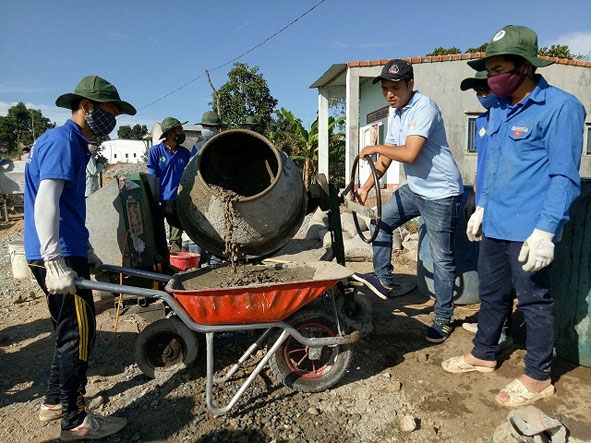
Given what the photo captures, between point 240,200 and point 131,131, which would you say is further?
point 131,131

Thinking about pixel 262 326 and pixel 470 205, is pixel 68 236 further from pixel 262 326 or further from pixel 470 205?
pixel 470 205

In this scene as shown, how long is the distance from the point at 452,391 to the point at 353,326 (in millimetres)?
698

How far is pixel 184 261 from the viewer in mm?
4156

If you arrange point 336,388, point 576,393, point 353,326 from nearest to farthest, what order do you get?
point 576,393 < point 336,388 < point 353,326

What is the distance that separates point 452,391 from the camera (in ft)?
8.28

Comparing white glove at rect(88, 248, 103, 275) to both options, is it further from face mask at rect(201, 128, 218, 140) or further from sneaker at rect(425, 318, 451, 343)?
face mask at rect(201, 128, 218, 140)

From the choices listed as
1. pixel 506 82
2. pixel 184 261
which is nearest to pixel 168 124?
pixel 184 261

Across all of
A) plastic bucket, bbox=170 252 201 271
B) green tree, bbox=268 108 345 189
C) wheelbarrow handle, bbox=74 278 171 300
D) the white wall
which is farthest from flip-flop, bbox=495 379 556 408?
the white wall

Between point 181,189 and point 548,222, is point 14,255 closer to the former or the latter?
point 181,189

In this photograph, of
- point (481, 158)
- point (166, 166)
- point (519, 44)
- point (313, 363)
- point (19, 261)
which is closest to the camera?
point (519, 44)

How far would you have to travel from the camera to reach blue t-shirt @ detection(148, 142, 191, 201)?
4.73m

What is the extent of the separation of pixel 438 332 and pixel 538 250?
126 centimetres

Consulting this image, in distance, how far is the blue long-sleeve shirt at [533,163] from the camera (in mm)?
2037

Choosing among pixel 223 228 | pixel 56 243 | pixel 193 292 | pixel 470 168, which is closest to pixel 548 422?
pixel 193 292
